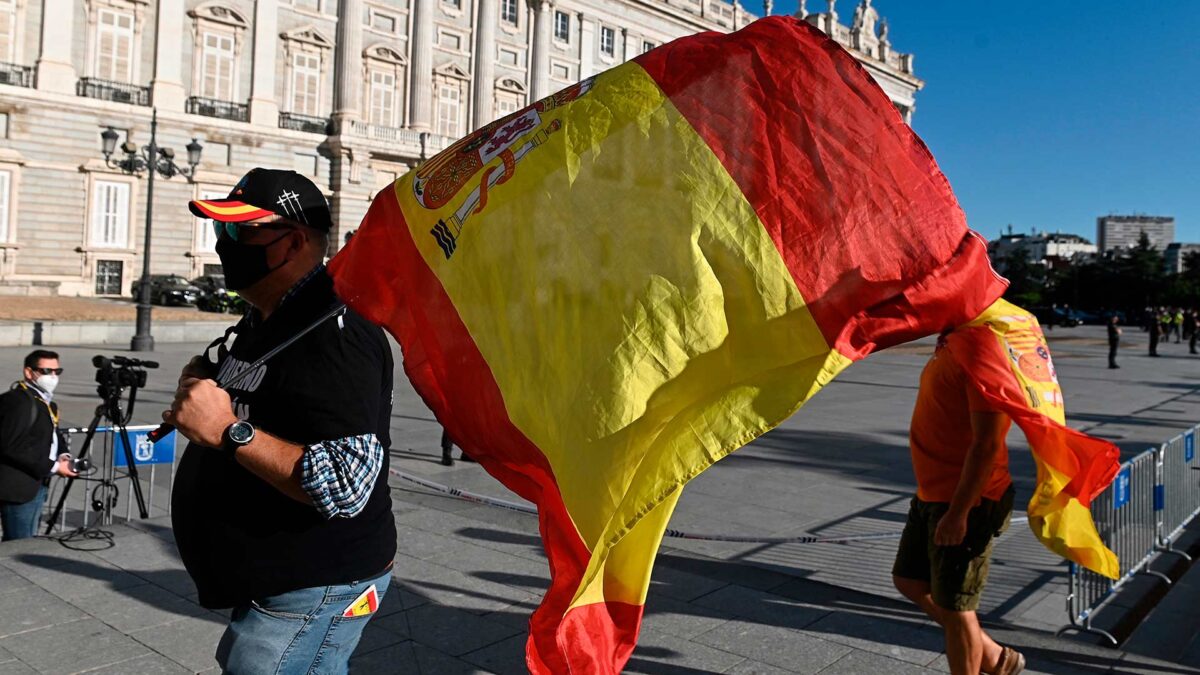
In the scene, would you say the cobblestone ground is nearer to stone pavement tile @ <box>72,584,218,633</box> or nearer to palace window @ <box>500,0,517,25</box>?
stone pavement tile @ <box>72,584,218,633</box>

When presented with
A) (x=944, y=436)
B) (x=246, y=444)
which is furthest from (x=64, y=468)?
(x=944, y=436)

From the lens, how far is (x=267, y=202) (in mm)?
2271

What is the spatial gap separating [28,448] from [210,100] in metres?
35.1

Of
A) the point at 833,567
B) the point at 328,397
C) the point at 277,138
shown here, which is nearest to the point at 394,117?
the point at 277,138

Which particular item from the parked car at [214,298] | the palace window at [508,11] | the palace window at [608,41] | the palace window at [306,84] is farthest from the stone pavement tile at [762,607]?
the palace window at [608,41]

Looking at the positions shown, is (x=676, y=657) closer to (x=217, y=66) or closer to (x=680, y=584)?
(x=680, y=584)

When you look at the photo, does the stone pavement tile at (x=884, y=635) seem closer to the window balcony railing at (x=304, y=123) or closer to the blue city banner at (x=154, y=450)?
the blue city banner at (x=154, y=450)

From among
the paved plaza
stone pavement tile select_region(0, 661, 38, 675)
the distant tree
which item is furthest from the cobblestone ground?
the distant tree

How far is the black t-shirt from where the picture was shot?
211cm

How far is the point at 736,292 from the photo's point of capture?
1941mm

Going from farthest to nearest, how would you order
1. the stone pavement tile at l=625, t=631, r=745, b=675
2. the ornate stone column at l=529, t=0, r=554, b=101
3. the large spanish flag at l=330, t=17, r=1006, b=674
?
the ornate stone column at l=529, t=0, r=554, b=101 → the stone pavement tile at l=625, t=631, r=745, b=675 → the large spanish flag at l=330, t=17, r=1006, b=674

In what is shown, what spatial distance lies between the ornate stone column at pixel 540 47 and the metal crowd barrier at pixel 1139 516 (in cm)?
4405

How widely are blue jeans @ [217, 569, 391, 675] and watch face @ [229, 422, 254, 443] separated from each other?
1.35 feet

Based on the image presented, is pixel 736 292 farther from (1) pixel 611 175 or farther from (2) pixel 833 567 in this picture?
(2) pixel 833 567
